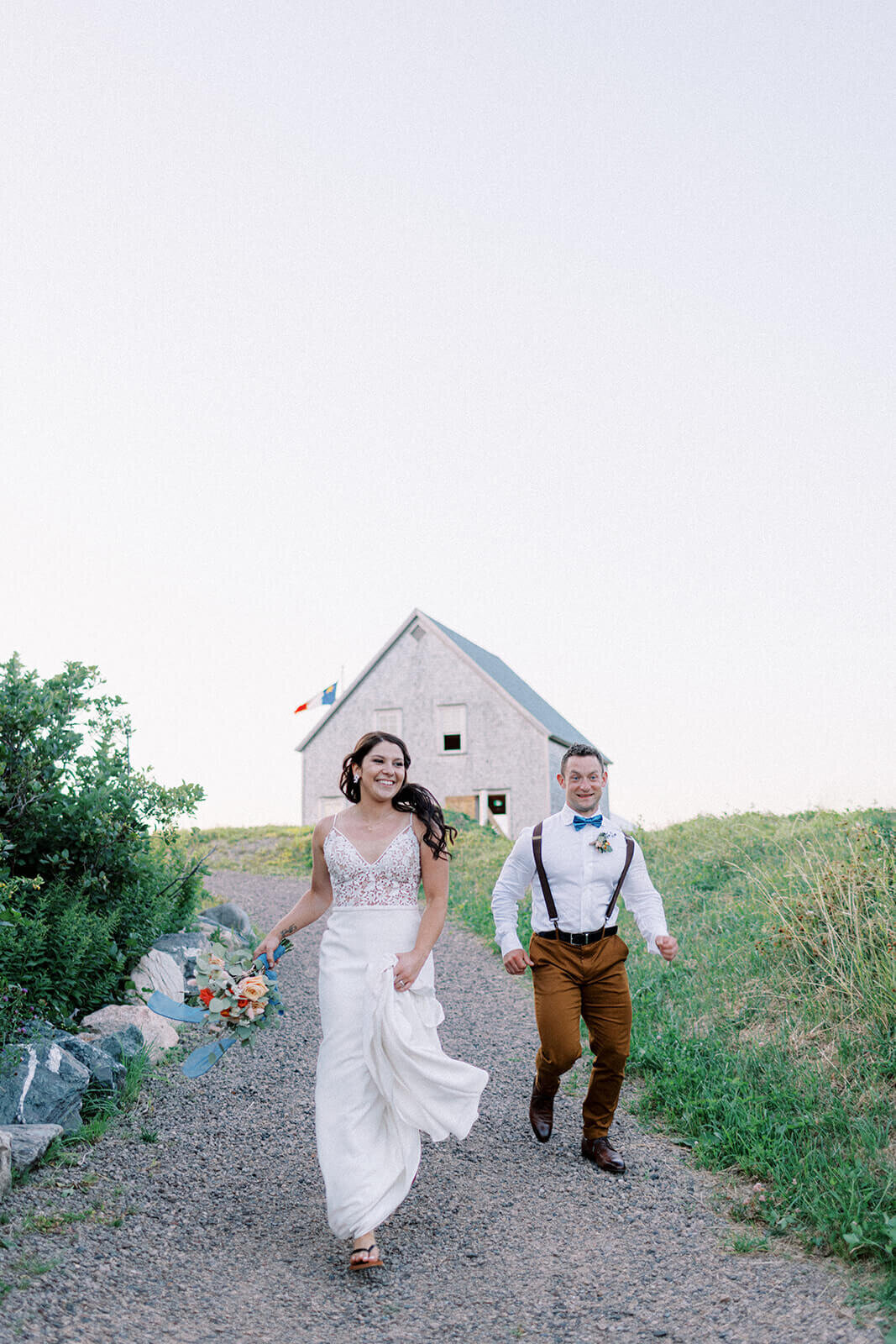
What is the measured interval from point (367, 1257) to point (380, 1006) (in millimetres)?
978

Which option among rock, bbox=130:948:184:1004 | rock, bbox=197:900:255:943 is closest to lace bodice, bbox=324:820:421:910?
rock, bbox=130:948:184:1004

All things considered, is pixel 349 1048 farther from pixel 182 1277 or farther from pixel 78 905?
pixel 78 905

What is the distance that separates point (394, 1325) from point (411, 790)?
6.74 feet

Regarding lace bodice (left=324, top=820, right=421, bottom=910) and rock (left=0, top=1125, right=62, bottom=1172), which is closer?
lace bodice (left=324, top=820, right=421, bottom=910)

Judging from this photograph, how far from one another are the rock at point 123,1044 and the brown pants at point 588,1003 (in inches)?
109

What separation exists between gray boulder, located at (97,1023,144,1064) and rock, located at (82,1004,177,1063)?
53 millimetres

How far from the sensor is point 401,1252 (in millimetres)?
4297

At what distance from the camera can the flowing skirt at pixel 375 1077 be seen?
3977 millimetres

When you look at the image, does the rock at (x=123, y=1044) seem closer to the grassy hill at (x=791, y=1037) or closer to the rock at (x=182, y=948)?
the rock at (x=182, y=948)

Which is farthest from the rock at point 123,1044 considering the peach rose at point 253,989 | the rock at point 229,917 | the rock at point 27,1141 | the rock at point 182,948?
the rock at point 229,917

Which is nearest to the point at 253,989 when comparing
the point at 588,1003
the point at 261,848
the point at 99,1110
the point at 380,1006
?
Answer: the point at 380,1006

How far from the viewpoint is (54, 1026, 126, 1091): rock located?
586 cm

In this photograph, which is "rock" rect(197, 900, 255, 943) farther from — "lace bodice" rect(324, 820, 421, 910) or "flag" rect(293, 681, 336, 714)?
"flag" rect(293, 681, 336, 714)

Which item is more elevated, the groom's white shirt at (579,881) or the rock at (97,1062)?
the groom's white shirt at (579,881)
